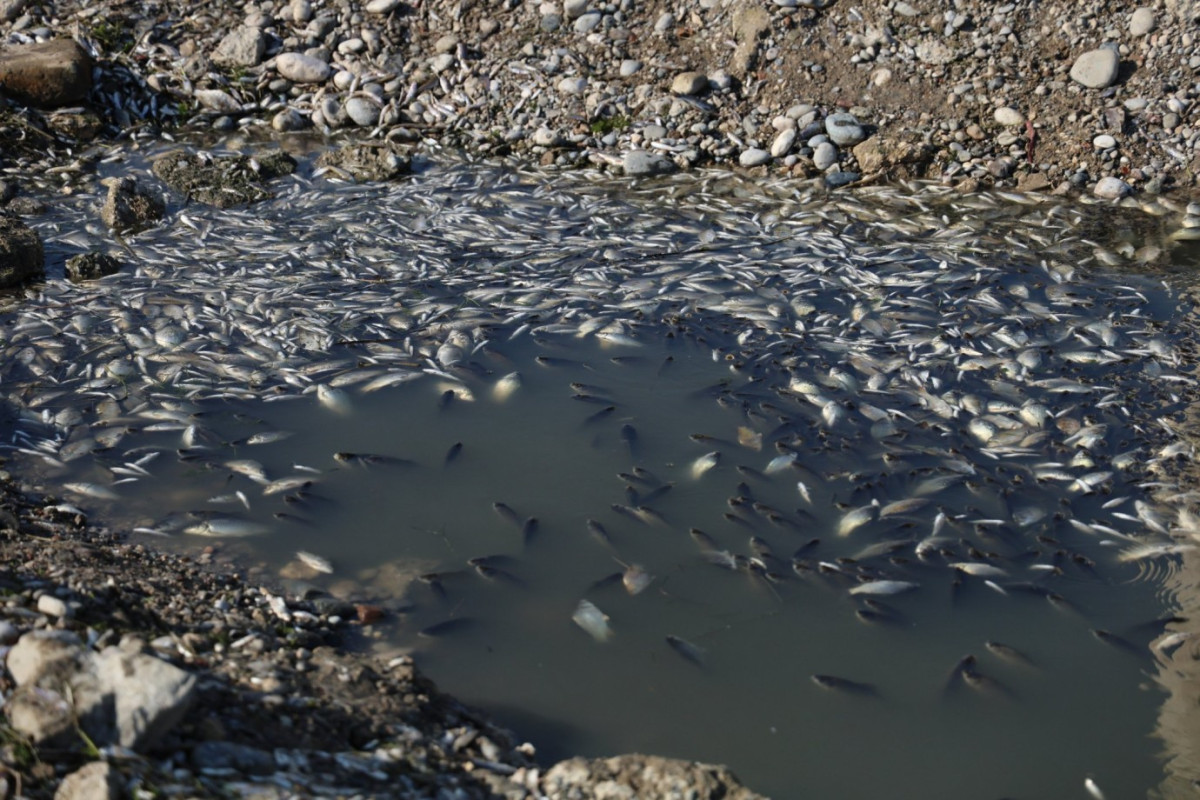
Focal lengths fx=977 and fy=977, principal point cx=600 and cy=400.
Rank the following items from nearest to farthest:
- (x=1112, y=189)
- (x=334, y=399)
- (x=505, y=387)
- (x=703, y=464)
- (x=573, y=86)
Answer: (x=703, y=464), (x=334, y=399), (x=505, y=387), (x=1112, y=189), (x=573, y=86)

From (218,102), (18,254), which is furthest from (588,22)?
(18,254)

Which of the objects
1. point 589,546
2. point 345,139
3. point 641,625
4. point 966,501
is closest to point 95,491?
point 589,546

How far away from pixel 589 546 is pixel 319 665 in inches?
58.2

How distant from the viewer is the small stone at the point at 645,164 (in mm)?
9781

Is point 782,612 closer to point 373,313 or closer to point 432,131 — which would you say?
point 373,313

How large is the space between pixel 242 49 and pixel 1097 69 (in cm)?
933

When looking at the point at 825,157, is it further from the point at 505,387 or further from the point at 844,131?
the point at 505,387

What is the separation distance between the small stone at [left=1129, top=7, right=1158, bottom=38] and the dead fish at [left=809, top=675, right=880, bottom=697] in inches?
345

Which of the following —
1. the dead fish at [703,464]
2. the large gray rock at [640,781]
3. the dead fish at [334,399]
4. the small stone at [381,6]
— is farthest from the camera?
the small stone at [381,6]

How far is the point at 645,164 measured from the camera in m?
9.78

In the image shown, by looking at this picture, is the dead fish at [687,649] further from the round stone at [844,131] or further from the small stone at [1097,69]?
the small stone at [1097,69]

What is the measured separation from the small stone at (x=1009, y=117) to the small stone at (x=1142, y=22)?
5.00 ft

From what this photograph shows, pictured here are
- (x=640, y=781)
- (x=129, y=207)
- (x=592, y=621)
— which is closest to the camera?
(x=640, y=781)

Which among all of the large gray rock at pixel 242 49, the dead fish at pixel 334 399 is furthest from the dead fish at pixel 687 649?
the large gray rock at pixel 242 49
